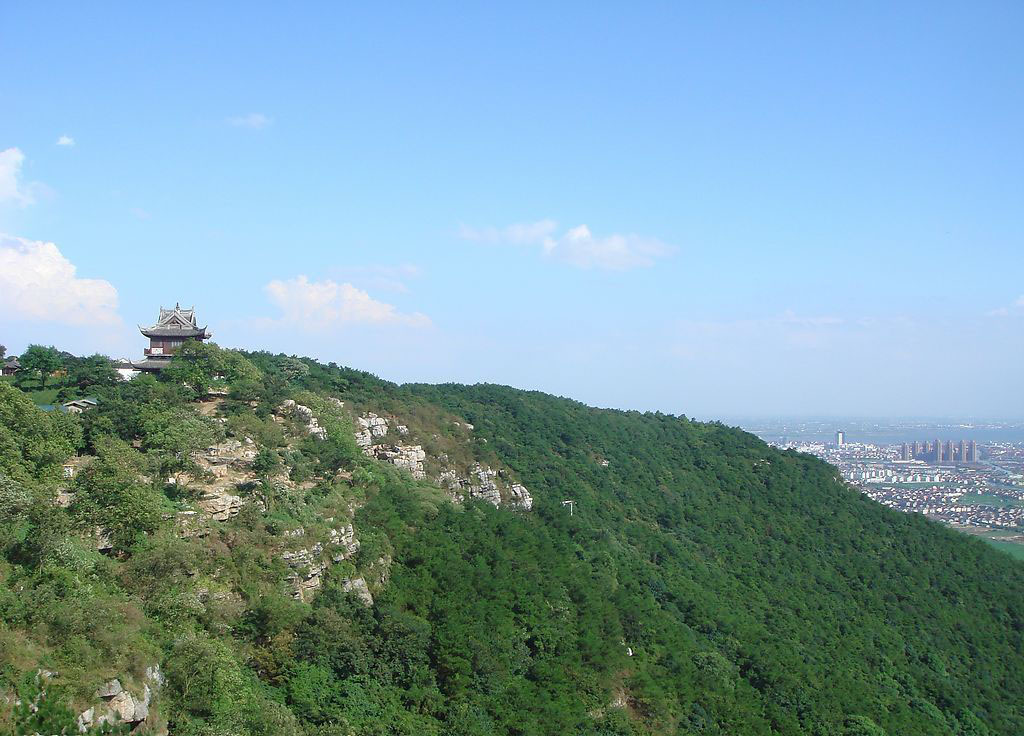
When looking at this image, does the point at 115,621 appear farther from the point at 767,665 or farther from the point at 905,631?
the point at 905,631

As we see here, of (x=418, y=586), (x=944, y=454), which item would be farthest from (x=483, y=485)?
(x=944, y=454)

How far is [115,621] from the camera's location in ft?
55.5

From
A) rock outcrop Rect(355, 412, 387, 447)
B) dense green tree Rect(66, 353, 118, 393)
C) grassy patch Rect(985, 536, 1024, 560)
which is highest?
dense green tree Rect(66, 353, 118, 393)

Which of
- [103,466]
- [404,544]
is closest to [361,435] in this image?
[404,544]

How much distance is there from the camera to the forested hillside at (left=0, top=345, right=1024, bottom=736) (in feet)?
58.2

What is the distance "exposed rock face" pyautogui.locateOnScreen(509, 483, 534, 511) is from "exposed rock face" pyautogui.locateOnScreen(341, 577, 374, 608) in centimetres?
1429

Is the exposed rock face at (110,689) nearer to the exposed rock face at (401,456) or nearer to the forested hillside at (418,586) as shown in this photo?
the forested hillside at (418,586)

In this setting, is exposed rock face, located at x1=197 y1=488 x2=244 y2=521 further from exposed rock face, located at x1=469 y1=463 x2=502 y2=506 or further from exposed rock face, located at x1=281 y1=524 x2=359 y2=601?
exposed rock face, located at x1=469 y1=463 x2=502 y2=506

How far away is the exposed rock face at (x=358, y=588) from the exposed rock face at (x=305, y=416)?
7.45 m

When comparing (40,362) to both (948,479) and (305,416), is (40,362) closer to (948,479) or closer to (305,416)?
(305,416)

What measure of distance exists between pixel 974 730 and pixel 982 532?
61.1m

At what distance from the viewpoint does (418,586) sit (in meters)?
24.8

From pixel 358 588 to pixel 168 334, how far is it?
17.3 m

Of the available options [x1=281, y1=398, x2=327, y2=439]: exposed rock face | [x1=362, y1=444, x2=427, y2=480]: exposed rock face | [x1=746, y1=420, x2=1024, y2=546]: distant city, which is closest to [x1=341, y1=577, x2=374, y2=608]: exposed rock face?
[x1=281, y1=398, x2=327, y2=439]: exposed rock face
